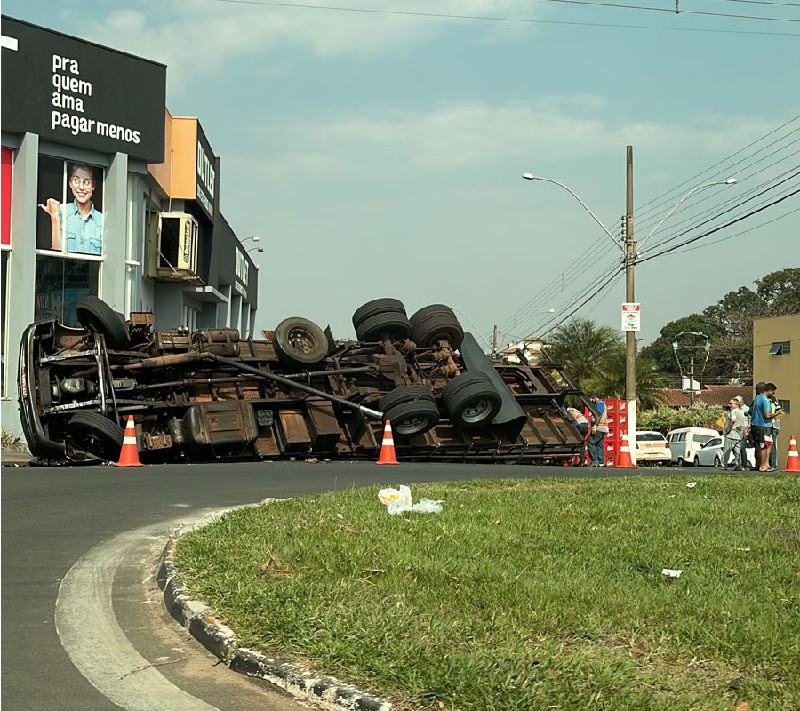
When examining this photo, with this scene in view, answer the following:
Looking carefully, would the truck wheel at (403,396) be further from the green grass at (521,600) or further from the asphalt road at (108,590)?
the green grass at (521,600)

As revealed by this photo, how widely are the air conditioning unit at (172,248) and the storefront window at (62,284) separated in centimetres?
384

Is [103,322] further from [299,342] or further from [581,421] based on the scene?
[581,421]

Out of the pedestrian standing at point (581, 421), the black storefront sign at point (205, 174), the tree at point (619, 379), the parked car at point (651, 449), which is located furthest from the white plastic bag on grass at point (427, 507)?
the tree at point (619, 379)

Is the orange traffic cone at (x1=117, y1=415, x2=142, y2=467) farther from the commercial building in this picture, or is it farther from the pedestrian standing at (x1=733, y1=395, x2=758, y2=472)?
the pedestrian standing at (x1=733, y1=395, x2=758, y2=472)

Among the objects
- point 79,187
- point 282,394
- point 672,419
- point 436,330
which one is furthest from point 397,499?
point 672,419

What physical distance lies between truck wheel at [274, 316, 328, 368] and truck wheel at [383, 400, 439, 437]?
176 cm

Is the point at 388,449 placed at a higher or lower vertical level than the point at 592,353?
lower

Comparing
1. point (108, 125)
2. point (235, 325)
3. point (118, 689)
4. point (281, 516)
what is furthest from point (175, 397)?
point (235, 325)

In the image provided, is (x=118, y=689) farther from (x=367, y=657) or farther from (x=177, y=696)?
(x=367, y=657)

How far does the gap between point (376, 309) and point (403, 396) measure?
2.87 m

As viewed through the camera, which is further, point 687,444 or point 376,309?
point 687,444

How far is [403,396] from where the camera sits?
18.8 metres

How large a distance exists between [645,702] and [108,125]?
2556 cm

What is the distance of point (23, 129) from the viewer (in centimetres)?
2494
